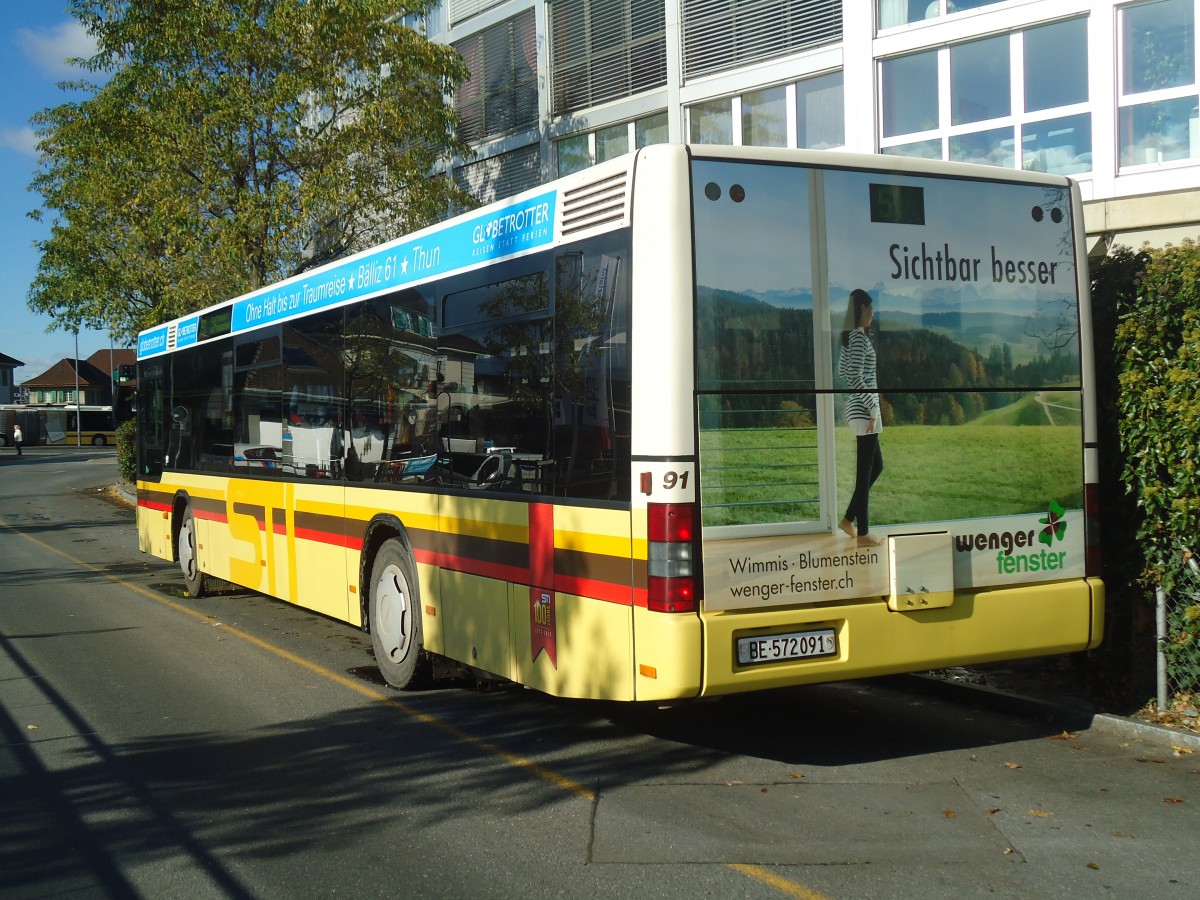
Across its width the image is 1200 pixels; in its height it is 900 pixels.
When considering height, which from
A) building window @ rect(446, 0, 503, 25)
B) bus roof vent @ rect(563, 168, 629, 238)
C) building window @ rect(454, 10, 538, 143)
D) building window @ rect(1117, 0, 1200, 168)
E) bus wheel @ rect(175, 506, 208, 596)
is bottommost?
bus wheel @ rect(175, 506, 208, 596)

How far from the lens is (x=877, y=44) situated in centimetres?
1752

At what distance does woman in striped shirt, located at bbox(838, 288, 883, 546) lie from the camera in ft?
20.0

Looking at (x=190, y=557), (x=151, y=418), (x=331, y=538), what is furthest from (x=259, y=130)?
(x=331, y=538)

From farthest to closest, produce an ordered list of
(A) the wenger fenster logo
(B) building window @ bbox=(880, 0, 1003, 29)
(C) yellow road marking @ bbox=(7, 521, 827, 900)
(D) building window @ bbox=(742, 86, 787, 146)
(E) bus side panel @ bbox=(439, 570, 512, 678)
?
(D) building window @ bbox=(742, 86, 787, 146) → (B) building window @ bbox=(880, 0, 1003, 29) → (E) bus side panel @ bbox=(439, 570, 512, 678) → (A) the wenger fenster logo → (C) yellow road marking @ bbox=(7, 521, 827, 900)

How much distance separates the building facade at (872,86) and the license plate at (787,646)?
9857 millimetres

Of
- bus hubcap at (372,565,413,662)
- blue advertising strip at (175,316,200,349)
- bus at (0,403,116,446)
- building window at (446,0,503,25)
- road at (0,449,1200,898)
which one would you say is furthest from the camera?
bus at (0,403,116,446)

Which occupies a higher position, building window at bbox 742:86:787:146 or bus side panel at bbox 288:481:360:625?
building window at bbox 742:86:787:146

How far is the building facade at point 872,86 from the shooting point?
14.5 meters

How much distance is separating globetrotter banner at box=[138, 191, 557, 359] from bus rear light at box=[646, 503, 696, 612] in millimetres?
1797

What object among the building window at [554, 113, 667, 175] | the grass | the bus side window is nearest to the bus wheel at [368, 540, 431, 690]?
the grass

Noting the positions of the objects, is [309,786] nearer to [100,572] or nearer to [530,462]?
[530,462]

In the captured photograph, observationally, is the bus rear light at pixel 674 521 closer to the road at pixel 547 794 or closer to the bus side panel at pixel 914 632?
the bus side panel at pixel 914 632

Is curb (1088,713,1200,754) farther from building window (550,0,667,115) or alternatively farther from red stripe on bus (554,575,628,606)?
building window (550,0,667,115)

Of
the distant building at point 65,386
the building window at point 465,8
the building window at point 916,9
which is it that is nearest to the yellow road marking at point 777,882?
the building window at point 916,9
